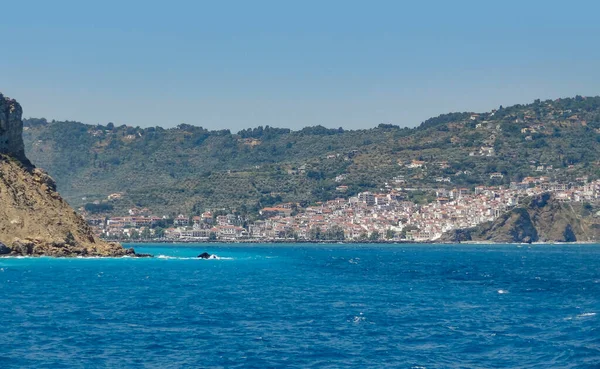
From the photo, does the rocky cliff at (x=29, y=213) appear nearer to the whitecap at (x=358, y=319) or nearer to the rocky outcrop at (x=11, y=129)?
the rocky outcrop at (x=11, y=129)

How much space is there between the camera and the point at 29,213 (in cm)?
11600

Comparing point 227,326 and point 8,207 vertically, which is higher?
point 8,207

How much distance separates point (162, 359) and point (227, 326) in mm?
10108

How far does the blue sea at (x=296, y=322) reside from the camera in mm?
39188

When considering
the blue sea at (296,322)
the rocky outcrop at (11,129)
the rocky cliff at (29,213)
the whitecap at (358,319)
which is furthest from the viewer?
the rocky outcrop at (11,129)

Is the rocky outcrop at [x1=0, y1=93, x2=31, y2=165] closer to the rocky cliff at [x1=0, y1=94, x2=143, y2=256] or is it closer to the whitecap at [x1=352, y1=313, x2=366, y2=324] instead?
the rocky cliff at [x1=0, y1=94, x2=143, y2=256]

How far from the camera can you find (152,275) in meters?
90.6

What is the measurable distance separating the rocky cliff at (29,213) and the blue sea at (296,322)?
30905mm

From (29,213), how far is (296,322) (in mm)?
73107

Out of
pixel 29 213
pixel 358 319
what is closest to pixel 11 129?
pixel 29 213

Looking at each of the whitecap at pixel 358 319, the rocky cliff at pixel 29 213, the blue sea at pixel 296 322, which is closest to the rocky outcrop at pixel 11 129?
the rocky cliff at pixel 29 213

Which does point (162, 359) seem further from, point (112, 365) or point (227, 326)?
point (227, 326)

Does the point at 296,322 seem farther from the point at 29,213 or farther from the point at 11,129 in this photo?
the point at 11,129

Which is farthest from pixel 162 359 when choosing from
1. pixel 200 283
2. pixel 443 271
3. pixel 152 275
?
pixel 443 271
